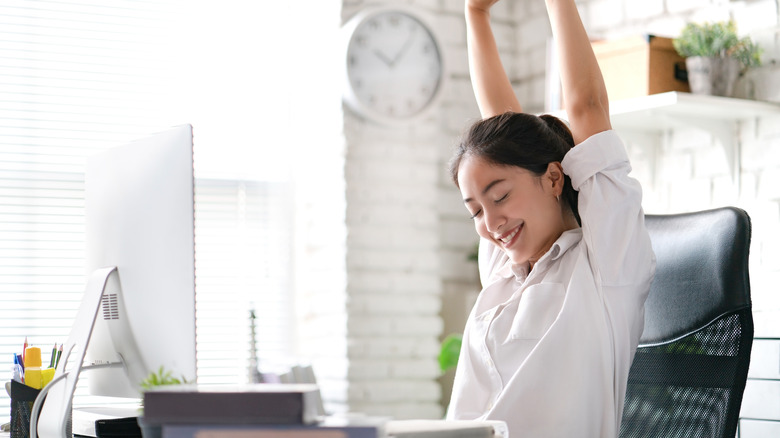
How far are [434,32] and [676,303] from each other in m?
1.78

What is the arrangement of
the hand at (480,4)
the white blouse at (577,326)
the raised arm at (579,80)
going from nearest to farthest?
the white blouse at (577,326) → the raised arm at (579,80) → the hand at (480,4)

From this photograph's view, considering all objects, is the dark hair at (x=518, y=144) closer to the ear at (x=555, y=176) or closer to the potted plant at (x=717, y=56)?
the ear at (x=555, y=176)

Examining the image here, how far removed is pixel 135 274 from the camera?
134 centimetres

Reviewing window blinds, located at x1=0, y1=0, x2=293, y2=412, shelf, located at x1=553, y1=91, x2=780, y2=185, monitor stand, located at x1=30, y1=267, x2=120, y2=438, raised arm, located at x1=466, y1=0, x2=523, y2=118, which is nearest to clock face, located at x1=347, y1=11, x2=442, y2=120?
window blinds, located at x1=0, y1=0, x2=293, y2=412

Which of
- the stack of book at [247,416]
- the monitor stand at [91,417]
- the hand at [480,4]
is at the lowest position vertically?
the monitor stand at [91,417]

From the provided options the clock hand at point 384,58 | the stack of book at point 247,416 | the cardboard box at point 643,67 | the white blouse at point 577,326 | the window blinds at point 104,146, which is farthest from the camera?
the clock hand at point 384,58

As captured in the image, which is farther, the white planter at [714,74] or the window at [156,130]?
the window at [156,130]

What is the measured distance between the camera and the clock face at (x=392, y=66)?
9.62 ft

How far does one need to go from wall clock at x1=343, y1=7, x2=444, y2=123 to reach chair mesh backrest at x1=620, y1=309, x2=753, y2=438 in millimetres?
1633

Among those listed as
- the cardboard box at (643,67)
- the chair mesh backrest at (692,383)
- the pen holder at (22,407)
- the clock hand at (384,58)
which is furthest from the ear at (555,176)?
the clock hand at (384,58)

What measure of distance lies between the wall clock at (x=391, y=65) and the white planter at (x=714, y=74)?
95 centimetres

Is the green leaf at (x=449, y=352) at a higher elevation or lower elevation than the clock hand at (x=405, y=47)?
lower

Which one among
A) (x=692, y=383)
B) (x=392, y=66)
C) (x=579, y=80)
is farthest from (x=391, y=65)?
(x=692, y=383)

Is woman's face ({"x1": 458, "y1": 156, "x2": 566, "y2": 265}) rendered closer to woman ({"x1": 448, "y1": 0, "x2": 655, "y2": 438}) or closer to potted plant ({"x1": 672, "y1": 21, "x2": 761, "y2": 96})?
woman ({"x1": 448, "y1": 0, "x2": 655, "y2": 438})
